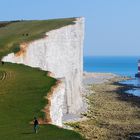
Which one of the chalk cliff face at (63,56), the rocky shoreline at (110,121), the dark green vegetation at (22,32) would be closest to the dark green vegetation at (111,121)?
the rocky shoreline at (110,121)

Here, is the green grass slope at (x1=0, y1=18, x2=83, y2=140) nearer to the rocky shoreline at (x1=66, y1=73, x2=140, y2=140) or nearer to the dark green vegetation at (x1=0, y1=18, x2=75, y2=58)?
the dark green vegetation at (x1=0, y1=18, x2=75, y2=58)

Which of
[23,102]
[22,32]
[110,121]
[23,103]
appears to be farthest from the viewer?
[22,32]

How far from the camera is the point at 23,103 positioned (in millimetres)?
29047

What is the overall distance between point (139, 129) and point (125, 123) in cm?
392

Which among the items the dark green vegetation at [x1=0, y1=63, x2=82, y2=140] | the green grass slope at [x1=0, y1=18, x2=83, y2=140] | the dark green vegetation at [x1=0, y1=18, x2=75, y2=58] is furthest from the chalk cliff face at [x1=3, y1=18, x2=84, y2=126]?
the dark green vegetation at [x1=0, y1=63, x2=82, y2=140]

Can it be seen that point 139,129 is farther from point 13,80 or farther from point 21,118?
point 21,118

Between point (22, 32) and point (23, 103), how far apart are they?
2987 cm

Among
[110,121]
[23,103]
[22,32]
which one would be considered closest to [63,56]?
[22,32]

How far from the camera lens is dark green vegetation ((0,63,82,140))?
77.0 ft

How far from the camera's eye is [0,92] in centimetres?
3197

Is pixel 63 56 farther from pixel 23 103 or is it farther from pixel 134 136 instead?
pixel 23 103

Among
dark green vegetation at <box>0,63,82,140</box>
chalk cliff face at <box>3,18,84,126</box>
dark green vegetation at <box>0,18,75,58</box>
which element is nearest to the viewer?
dark green vegetation at <box>0,63,82,140</box>

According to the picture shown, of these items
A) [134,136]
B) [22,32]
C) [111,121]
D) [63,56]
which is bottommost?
[134,136]

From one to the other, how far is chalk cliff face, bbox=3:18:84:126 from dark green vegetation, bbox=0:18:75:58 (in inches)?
34.2
